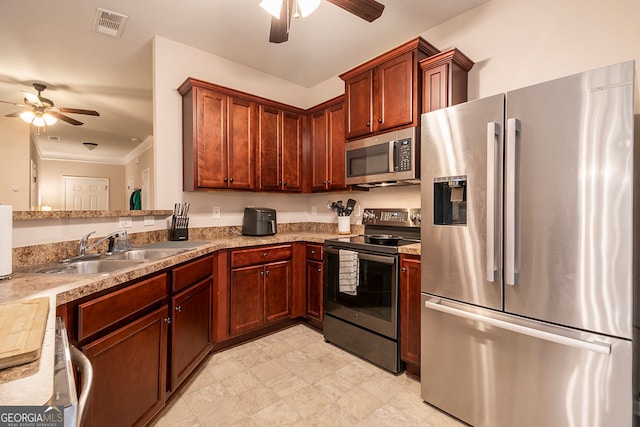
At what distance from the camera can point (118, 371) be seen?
137 cm

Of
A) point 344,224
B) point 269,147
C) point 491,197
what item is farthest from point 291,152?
point 491,197

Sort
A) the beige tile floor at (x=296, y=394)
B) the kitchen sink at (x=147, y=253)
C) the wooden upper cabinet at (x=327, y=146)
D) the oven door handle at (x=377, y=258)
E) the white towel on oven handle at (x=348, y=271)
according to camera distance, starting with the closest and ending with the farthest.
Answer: the beige tile floor at (x=296, y=394) < the kitchen sink at (x=147, y=253) < the oven door handle at (x=377, y=258) < the white towel on oven handle at (x=348, y=271) < the wooden upper cabinet at (x=327, y=146)

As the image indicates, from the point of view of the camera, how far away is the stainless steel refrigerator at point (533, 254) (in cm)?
125

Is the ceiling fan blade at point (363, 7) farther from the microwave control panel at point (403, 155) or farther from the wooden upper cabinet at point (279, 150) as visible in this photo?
the wooden upper cabinet at point (279, 150)

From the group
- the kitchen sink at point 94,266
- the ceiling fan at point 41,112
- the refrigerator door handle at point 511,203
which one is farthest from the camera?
the ceiling fan at point 41,112

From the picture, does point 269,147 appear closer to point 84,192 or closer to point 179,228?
point 179,228

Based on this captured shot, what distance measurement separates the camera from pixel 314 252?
9.37 ft

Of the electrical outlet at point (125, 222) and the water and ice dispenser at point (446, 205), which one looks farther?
the electrical outlet at point (125, 222)

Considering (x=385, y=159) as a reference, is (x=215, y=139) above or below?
above

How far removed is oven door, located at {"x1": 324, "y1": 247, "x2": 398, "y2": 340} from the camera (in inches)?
84.8

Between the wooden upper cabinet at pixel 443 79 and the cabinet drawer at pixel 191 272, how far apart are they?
6.55 feet

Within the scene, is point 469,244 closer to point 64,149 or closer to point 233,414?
point 233,414

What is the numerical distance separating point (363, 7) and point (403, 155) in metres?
1.01

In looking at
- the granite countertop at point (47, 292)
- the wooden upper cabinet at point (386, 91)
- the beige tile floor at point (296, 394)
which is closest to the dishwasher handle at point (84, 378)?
the granite countertop at point (47, 292)
